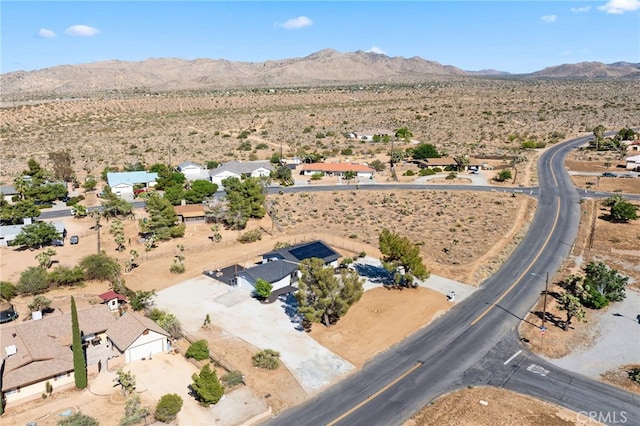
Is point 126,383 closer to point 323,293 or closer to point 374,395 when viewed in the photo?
point 323,293

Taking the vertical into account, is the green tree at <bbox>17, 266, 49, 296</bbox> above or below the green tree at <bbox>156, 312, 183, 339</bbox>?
above

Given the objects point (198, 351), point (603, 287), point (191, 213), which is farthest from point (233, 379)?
point (191, 213)

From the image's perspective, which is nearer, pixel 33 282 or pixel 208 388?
pixel 208 388

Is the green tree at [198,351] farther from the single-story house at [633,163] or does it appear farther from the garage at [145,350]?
the single-story house at [633,163]

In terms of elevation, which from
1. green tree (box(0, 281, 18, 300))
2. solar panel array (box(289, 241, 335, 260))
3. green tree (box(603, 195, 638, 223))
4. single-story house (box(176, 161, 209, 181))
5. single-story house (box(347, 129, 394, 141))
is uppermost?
single-story house (box(347, 129, 394, 141))

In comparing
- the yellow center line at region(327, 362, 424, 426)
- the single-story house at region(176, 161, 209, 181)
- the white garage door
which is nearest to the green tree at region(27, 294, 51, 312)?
the white garage door

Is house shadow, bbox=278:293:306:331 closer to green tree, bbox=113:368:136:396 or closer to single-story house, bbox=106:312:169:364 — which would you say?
single-story house, bbox=106:312:169:364

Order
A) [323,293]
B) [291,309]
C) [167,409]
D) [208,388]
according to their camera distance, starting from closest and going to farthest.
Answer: [167,409] < [208,388] < [323,293] < [291,309]

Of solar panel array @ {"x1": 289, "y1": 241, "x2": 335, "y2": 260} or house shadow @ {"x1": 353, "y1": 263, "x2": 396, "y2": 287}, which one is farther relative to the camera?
solar panel array @ {"x1": 289, "y1": 241, "x2": 335, "y2": 260}
